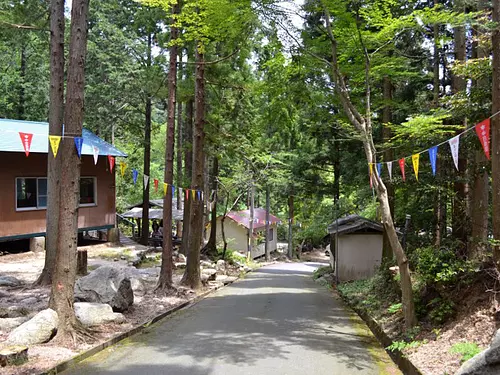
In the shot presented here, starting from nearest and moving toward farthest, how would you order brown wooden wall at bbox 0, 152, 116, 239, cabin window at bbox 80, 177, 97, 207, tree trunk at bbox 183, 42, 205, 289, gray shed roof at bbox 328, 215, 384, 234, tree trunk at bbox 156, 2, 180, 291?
1. tree trunk at bbox 156, 2, 180, 291
2. tree trunk at bbox 183, 42, 205, 289
3. brown wooden wall at bbox 0, 152, 116, 239
4. gray shed roof at bbox 328, 215, 384, 234
5. cabin window at bbox 80, 177, 97, 207

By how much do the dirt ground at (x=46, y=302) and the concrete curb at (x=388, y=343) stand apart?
485 centimetres

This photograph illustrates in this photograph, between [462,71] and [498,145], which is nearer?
[498,145]

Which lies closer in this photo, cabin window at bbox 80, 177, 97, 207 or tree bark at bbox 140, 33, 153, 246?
cabin window at bbox 80, 177, 97, 207

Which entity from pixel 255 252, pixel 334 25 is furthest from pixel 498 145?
pixel 255 252

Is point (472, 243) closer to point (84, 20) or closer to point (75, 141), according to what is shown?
point (75, 141)

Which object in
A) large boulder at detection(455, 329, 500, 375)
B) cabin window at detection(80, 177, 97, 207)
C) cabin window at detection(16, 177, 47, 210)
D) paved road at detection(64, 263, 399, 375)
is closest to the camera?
large boulder at detection(455, 329, 500, 375)

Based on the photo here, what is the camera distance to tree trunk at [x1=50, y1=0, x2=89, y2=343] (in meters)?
7.21

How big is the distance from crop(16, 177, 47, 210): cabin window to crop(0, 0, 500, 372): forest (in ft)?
18.8

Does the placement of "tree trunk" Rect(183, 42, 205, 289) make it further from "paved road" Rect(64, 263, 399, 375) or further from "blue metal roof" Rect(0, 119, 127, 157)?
"blue metal roof" Rect(0, 119, 127, 157)

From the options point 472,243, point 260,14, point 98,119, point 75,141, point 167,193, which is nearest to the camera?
point 75,141

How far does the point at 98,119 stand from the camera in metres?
26.7

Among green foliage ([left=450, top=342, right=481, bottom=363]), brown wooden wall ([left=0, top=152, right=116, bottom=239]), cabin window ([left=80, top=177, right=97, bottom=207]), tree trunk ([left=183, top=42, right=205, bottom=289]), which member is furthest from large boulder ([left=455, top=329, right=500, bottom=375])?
cabin window ([left=80, top=177, right=97, bottom=207])

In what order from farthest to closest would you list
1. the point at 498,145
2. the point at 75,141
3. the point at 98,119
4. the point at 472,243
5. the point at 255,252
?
the point at 255,252
the point at 98,119
the point at 472,243
the point at 75,141
the point at 498,145

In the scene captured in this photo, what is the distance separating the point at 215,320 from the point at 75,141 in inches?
204
